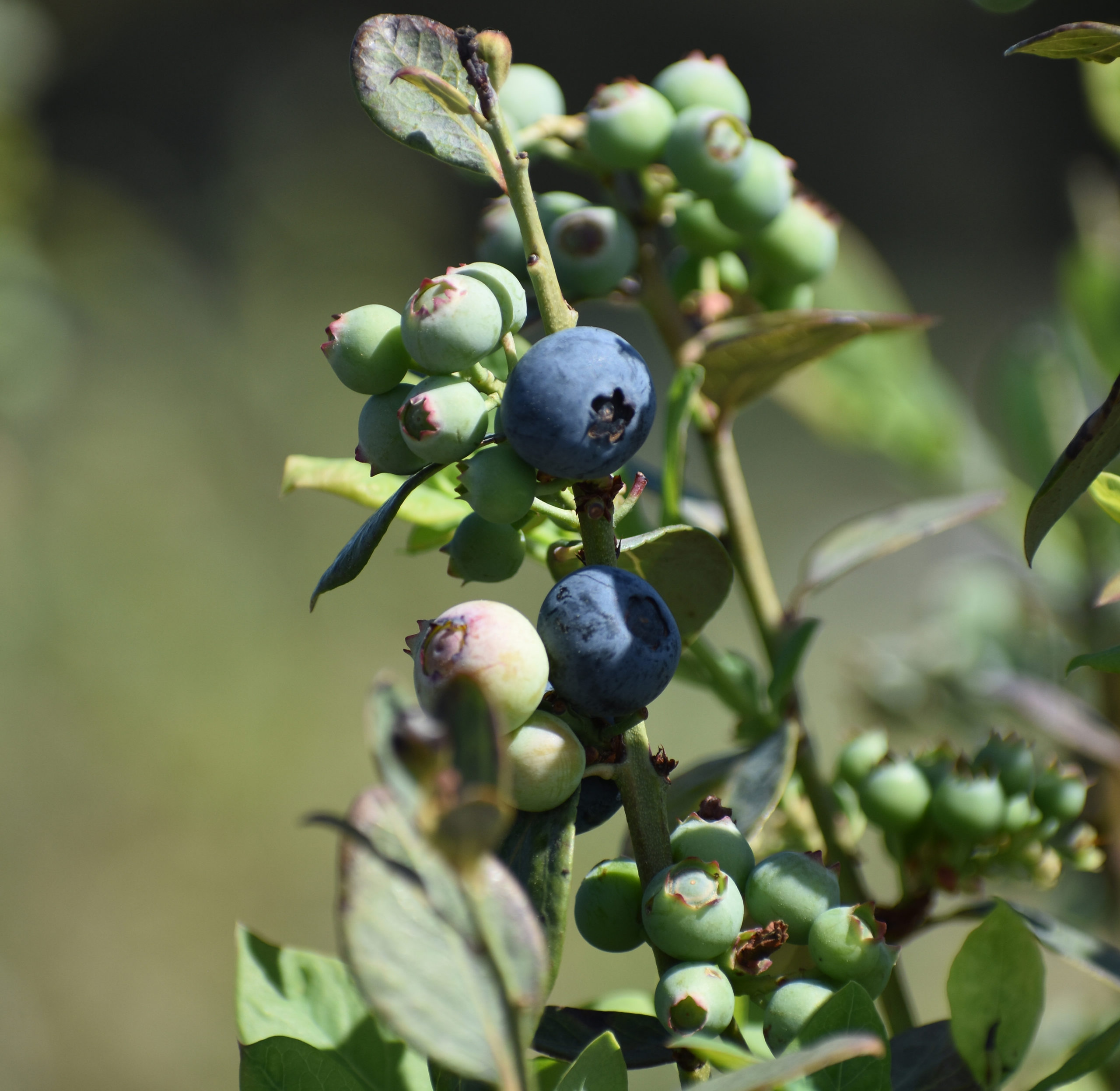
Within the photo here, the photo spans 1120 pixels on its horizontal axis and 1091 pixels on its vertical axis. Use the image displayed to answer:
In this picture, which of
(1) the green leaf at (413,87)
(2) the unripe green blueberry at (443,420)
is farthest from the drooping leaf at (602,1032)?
(1) the green leaf at (413,87)

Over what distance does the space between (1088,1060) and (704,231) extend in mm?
458

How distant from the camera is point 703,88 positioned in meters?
0.60

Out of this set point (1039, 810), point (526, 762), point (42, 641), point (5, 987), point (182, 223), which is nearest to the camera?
point (526, 762)

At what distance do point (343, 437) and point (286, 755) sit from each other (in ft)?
3.56

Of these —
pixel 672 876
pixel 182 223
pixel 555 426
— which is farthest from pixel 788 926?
pixel 182 223

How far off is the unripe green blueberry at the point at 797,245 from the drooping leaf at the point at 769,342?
0.14 ft

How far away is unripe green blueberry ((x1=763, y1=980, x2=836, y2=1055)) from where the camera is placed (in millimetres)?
357

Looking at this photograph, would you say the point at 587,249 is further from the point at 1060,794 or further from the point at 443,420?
the point at 1060,794

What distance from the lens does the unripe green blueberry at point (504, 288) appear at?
390 millimetres

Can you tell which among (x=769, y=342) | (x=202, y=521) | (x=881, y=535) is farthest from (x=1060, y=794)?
(x=202, y=521)

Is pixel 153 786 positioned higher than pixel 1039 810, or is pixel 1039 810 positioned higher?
pixel 1039 810

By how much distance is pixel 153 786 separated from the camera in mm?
3168

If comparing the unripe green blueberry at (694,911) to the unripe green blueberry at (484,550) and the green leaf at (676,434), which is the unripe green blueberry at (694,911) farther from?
the green leaf at (676,434)

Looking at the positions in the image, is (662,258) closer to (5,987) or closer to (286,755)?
(5,987)
